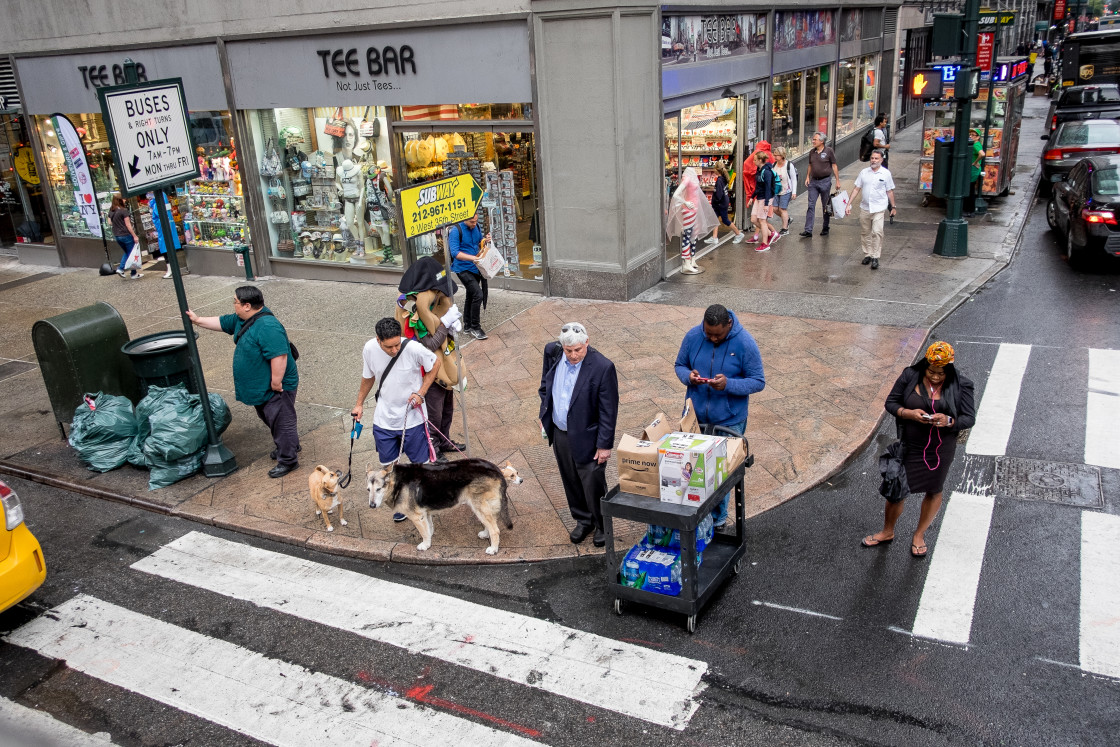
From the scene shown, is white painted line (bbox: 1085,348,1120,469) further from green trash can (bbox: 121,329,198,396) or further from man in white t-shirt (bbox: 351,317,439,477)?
green trash can (bbox: 121,329,198,396)

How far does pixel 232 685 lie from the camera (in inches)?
206

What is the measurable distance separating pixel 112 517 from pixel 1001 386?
28.3ft

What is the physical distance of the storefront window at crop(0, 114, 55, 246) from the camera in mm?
17641

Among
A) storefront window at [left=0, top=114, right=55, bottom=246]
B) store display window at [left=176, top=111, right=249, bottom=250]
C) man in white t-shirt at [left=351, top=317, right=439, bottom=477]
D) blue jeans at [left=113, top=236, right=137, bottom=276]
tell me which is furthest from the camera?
storefront window at [left=0, top=114, right=55, bottom=246]

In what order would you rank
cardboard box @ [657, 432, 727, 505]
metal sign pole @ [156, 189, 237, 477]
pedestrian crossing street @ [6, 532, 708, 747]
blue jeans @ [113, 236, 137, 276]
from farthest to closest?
1. blue jeans @ [113, 236, 137, 276]
2. metal sign pole @ [156, 189, 237, 477]
3. cardboard box @ [657, 432, 727, 505]
4. pedestrian crossing street @ [6, 532, 708, 747]

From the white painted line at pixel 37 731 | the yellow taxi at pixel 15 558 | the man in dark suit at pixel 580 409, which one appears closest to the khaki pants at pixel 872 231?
the man in dark suit at pixel 580 409

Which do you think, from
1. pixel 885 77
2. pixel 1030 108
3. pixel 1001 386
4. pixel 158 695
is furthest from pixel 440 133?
pixel 1030 108

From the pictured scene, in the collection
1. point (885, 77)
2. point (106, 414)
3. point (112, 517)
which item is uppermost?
point (885, 77)

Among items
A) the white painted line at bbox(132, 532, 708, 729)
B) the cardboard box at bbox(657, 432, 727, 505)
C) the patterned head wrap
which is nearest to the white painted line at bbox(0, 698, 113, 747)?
the white painted line at bbox(132, 532, 708, 729)

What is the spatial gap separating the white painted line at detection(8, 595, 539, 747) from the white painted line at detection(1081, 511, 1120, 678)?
329 cm

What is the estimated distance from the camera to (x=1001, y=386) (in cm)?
902

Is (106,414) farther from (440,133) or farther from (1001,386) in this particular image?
(1001,386)

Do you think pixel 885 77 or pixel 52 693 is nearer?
pixel 52 693

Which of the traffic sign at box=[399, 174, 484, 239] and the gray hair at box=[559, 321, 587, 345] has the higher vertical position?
the traffic sign at box=[399, 174, 484, 239]
